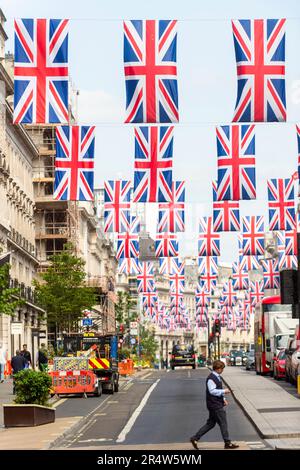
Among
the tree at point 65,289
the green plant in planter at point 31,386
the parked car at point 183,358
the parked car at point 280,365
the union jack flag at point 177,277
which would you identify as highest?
the union jack flag at point 177,277

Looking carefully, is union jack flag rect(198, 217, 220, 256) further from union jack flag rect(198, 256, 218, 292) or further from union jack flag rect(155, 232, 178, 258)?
union jack flag rect(198, 256, 218, 292)

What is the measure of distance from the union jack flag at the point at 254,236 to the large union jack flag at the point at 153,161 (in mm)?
23091

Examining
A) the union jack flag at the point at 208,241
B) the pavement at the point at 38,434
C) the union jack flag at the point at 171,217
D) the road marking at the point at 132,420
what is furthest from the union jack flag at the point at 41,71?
the union jack flag at the point at 208,241

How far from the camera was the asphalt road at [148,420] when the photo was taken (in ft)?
88.8

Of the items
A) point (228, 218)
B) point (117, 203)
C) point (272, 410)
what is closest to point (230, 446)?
point (272, 410)

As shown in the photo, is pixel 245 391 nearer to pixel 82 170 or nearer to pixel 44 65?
pixel 82 170

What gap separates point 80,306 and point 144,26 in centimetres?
5083

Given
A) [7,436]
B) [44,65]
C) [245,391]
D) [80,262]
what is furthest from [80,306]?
[7,436]

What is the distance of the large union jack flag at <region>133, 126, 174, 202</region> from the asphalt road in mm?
6931

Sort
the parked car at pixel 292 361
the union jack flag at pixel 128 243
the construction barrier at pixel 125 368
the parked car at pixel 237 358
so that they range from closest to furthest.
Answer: the parked car at pixel 292 361 < the union jack flag at pixel 128 243 < the construction barrier at pixel 125 368 < the parked car at pixel 237 358

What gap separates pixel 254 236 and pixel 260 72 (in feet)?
107

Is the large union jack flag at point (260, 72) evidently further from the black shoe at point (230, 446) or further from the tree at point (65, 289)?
the tree at point (65, 289)

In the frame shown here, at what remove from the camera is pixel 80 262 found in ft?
273
